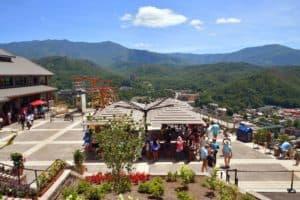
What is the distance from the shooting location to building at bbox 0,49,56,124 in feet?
119

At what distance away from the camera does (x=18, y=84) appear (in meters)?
41.5

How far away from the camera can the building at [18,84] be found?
36.3 m


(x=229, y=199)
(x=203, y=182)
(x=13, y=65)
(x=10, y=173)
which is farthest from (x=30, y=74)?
(x=229, y=199)

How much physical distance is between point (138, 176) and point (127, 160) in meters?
2.38

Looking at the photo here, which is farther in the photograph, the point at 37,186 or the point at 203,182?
the point at 203,182

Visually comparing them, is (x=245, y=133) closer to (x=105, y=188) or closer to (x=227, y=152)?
(x=227, y=152)

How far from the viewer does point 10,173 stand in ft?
48.5

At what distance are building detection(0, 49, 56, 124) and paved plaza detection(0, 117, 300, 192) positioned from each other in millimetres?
6325

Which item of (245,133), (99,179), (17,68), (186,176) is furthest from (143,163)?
(17,68)

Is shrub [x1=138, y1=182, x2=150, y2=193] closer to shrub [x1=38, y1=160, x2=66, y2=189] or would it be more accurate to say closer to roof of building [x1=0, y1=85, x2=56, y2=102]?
shrub [x1=38, y1=160, x2=66, y2=189]

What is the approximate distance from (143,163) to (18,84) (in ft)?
88.0

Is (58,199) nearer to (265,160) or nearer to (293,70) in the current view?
(265,160)

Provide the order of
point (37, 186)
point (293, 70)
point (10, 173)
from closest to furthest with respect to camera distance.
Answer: point (37, 186)
point (10, 173)
point (293, 70)

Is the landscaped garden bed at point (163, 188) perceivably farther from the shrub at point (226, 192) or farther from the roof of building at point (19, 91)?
the roof of building at point (19, 91)
